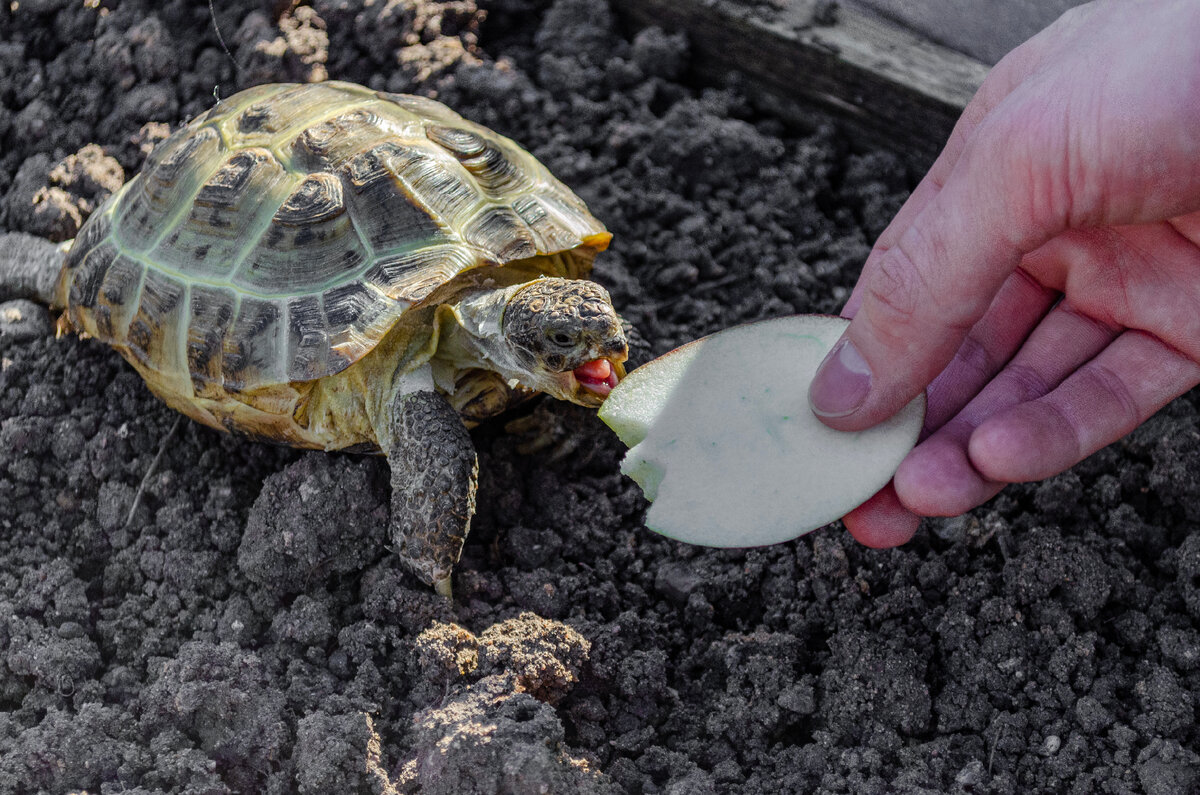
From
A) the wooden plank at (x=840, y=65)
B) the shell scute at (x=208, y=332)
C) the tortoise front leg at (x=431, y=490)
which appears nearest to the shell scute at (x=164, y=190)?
the shell scute at (x=208, y=332)

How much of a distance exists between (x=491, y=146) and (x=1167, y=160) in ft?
5.31

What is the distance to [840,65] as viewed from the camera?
124 inches

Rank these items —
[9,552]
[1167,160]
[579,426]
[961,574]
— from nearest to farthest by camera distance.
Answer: [1167,160] < [961,574] < [9,552] < [579,426]

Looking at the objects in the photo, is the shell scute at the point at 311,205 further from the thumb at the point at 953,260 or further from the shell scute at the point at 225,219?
the thumb at the point at 953,260

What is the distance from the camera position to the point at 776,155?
3242mm

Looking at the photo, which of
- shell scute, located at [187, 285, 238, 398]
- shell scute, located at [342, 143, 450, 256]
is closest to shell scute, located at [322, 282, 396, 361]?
shell scute, located at [342, 143, 450, 256]

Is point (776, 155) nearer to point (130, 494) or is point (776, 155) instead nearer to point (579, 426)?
point (579, 426)

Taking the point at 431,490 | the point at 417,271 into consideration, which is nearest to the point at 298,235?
the point at 417,271

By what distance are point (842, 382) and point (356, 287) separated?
1159mm

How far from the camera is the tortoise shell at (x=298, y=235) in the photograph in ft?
7.84

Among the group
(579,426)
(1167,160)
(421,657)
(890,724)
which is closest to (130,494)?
(421,657)

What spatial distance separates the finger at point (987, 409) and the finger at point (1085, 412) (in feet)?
0.14

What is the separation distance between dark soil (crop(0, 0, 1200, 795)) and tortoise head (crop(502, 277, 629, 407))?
405mm

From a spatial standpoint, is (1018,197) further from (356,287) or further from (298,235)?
(298,235)
